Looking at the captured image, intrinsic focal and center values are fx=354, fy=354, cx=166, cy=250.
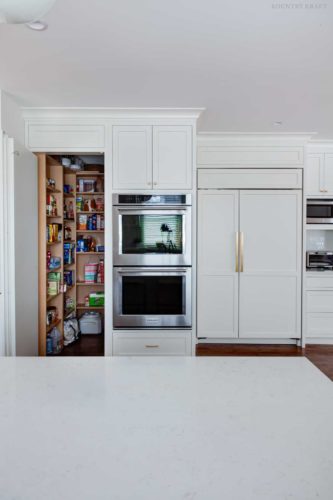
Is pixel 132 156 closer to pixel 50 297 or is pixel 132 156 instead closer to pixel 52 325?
pixel 50 297

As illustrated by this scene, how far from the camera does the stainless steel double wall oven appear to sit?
3.06 m

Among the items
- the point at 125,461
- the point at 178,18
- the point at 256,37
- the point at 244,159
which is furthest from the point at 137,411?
the point at 244,159

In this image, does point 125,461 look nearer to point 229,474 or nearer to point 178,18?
point 229,474

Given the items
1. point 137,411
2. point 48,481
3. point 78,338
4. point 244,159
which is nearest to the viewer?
point 48,481

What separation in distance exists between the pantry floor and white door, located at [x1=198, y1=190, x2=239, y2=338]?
115 cm

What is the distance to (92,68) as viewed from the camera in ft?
7.50

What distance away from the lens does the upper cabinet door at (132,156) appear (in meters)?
3.09

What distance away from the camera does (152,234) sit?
3070 mm

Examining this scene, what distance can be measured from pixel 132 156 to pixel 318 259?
264cm

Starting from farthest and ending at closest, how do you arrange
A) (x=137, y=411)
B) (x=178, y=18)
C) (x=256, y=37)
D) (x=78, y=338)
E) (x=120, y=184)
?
(x=78, y=338)
(x=120, y=184)
(x=256, y=37)
(x=178, y=18)
(x=137, y=411)

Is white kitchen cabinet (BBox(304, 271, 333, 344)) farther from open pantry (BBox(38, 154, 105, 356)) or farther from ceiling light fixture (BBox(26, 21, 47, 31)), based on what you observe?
ceiling light fixture (BBox(26, 21, 47, 31))

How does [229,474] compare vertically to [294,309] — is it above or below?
above

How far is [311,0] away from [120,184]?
1906 millimetres

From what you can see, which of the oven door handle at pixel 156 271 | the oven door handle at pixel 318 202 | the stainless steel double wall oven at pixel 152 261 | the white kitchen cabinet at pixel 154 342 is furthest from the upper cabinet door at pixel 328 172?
the white kitchen cabinet at pixel 154 342
